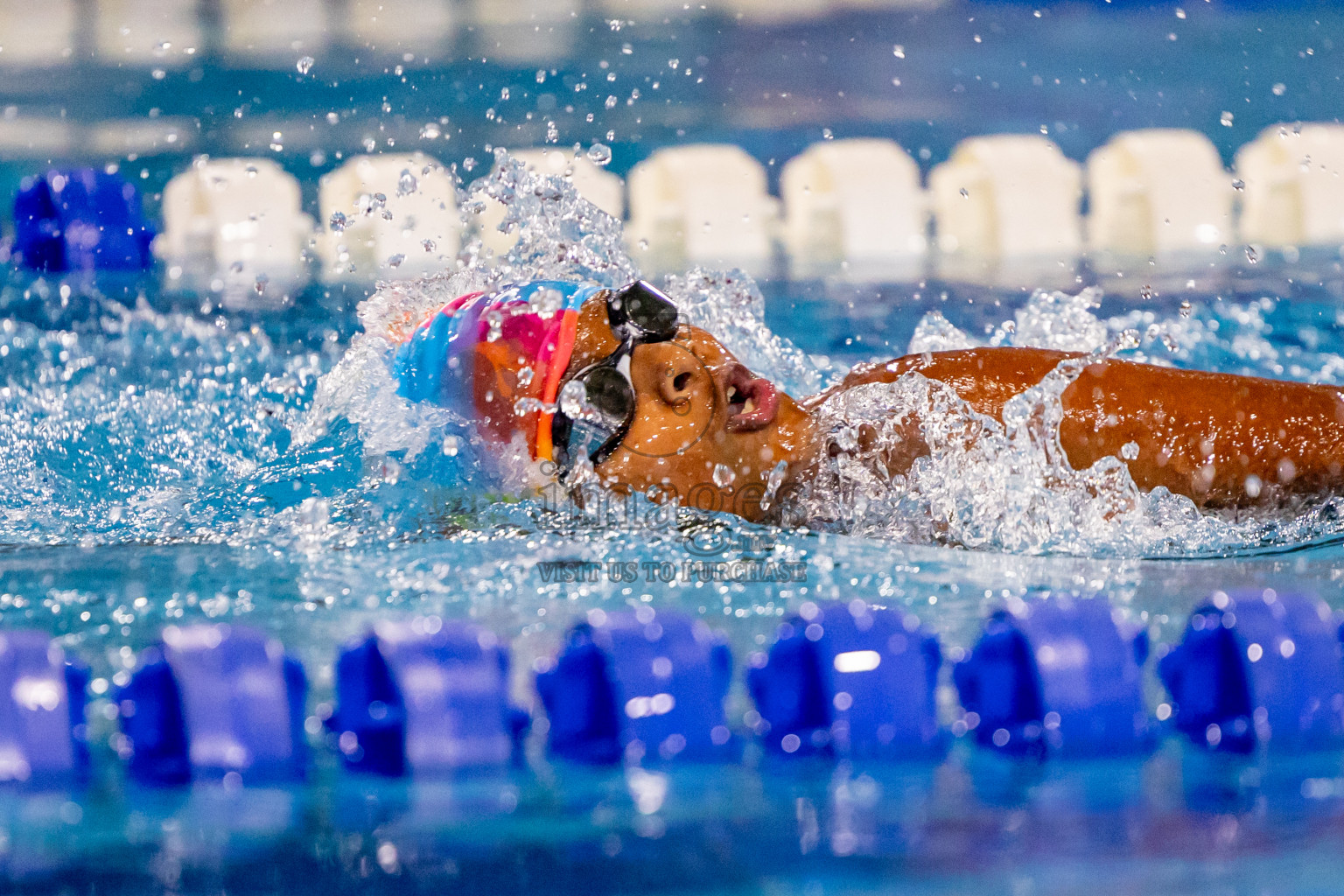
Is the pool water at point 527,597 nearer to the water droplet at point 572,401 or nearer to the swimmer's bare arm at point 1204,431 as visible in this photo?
the swimmer's bare arm at point 1204,431

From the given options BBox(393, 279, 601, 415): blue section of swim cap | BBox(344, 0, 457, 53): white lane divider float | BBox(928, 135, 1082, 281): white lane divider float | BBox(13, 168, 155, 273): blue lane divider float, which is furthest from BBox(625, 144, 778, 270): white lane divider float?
BBox(393, 279, 601, 415): blue section of swim cap

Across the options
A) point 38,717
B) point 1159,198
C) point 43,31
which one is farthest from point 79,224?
point 1159,198

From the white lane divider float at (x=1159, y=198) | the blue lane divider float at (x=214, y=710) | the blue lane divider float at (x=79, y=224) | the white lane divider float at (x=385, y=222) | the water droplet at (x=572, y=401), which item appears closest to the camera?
the blue lane divider float at (x=214, y=710)

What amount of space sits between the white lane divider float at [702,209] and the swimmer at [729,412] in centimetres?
342

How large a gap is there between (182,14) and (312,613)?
5.32 m

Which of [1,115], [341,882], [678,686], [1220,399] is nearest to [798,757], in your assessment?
[678,686]

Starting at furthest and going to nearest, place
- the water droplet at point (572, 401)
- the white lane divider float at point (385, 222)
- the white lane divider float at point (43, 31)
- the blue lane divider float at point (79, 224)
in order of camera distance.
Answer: the white lane divider float at point (43, 31)
the white lane divider float at point (385, 222)
the blue lane divider float at point (79, 224)
the water droplet at point (572, 401)

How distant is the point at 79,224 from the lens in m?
4.43

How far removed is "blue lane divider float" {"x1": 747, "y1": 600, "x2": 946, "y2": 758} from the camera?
1.24 m

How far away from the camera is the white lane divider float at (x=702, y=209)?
210 inches

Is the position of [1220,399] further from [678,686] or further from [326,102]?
[326,102]

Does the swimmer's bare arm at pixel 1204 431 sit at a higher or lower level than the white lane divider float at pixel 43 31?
lower

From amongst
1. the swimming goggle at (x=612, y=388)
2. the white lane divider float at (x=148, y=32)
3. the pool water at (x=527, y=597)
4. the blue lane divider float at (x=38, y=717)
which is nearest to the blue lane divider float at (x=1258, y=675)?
the pool water at (x=527, y=597)

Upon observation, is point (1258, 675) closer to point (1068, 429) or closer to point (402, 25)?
point (1068, 429)
